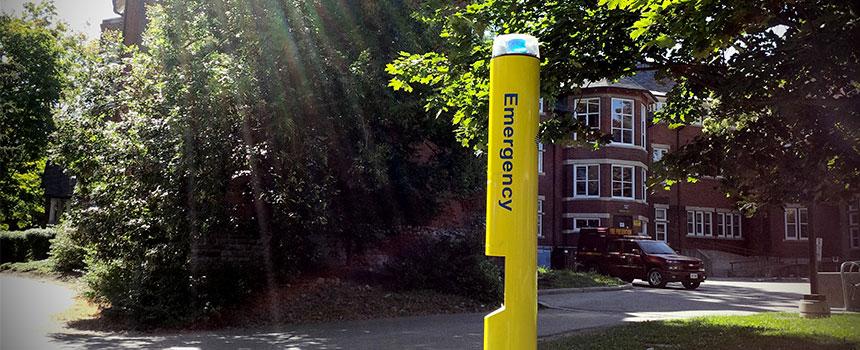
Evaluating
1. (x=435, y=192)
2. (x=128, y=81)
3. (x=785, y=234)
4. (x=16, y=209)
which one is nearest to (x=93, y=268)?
(x=128, y=81)

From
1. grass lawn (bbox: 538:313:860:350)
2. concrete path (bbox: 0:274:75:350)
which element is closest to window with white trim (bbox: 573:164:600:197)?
grass lawn (bbox: 538:313:860:350)

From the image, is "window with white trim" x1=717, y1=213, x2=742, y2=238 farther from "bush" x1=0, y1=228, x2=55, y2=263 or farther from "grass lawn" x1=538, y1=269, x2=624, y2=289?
"bush" x1=0, y1=228, x2=55, y2=263

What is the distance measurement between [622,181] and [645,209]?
2595 millimetres

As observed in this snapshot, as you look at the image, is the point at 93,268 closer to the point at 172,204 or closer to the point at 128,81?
the point at 172,204

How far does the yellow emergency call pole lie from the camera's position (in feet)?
10.1

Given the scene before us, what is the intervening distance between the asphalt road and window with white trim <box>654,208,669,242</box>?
20.9 meters

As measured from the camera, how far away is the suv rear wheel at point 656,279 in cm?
2451

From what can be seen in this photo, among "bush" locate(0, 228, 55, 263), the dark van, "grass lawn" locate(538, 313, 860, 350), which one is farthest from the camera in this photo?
"bush" locate(0, 228, 55, 263)

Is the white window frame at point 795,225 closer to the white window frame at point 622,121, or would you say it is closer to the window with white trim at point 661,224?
the window with white trim at point 661,224

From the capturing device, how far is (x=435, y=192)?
15.8 m

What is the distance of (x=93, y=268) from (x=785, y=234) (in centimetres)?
3955

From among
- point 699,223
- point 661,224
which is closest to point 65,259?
point 661,224

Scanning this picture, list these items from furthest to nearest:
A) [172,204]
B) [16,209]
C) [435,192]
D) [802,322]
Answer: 1. [16,209]
2. [435,192]
3. [172,204]
4. [802,322]

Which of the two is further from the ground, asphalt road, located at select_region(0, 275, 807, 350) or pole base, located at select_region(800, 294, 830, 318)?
pole base, located at select_region(800, 294, 830, 318)
